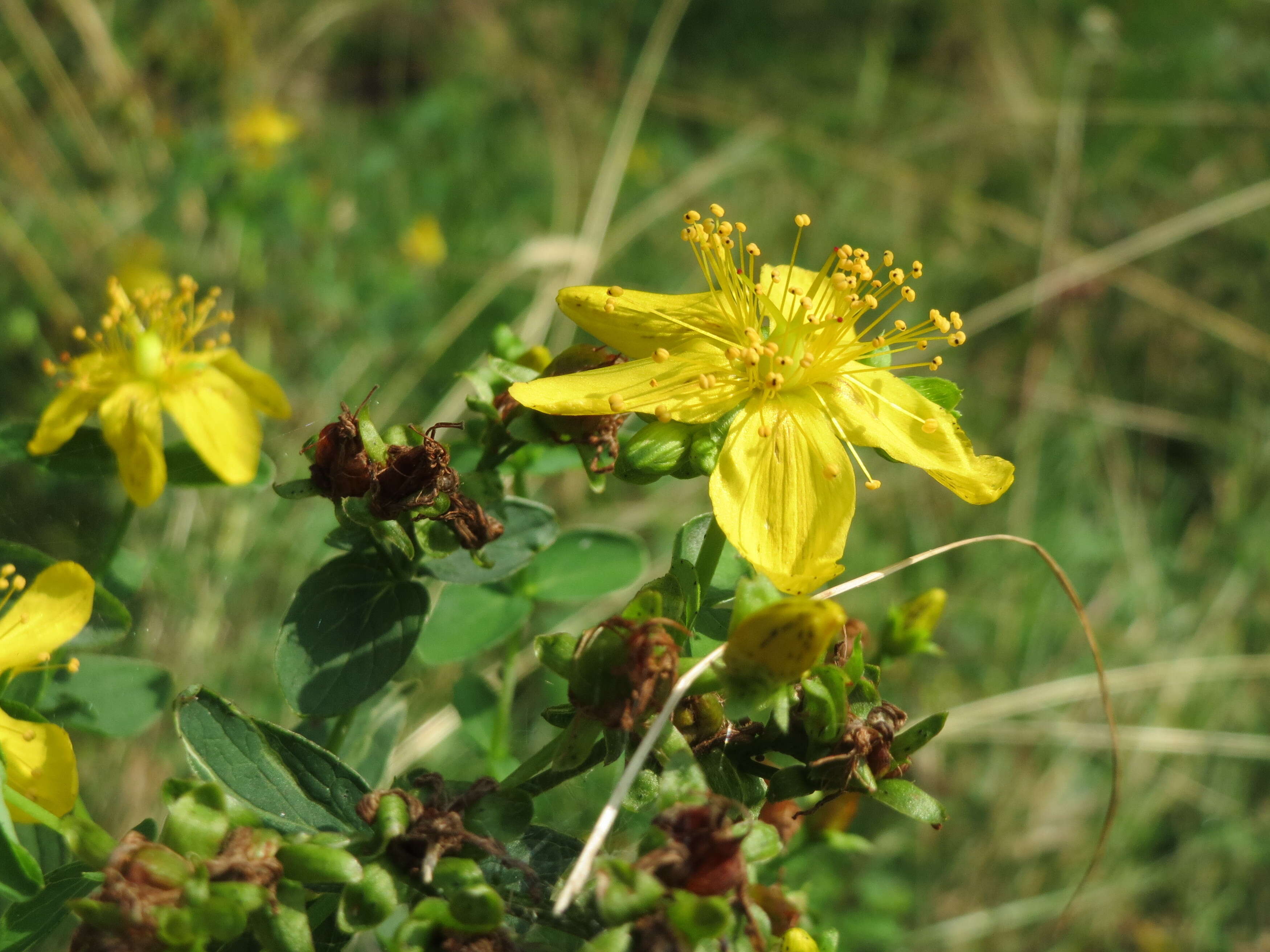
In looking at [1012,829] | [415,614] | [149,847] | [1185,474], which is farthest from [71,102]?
[1185,474]

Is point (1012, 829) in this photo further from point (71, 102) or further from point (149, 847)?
point (71, 102)

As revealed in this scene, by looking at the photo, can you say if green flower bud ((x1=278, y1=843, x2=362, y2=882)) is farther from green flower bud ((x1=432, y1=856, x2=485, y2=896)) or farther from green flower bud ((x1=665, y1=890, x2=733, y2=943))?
green flower bud ((x1=665, y1=890, x2=733, y2=943))

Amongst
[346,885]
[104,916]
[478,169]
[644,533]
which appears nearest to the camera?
[104,916]

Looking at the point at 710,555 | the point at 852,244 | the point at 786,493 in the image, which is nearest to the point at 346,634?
the point at 710,555

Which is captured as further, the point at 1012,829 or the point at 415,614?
the point at 1012,829

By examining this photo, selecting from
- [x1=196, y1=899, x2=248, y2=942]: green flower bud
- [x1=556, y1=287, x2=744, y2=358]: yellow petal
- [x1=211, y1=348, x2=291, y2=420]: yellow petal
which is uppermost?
[x1=556, y1=287, x2=744, y2=358]: yellow petal

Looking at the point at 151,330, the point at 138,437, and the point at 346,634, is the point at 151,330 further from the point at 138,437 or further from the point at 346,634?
the point at 346,634

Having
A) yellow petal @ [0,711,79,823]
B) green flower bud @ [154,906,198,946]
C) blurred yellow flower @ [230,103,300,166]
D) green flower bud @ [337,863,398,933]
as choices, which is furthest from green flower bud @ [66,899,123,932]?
blurred yellow flower @ [230,103,300,166]
